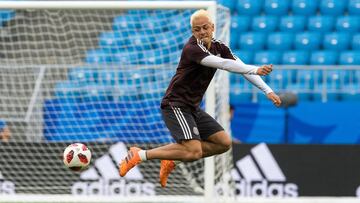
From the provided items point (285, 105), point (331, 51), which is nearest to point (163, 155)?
point (285, 105)

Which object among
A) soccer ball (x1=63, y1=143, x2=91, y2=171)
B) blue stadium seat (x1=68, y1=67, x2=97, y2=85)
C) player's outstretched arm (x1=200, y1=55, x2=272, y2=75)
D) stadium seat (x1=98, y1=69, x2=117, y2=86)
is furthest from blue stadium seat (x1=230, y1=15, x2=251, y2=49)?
player's outstretched arm (x1=200, y1=55, x2=272, y2=75)

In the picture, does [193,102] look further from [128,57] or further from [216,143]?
[128,57]

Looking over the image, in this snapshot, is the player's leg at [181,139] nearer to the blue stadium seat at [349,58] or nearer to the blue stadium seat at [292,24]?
the blue stadium seat at [349,58]

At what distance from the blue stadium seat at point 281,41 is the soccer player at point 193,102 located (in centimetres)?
734

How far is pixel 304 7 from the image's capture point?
15906mm

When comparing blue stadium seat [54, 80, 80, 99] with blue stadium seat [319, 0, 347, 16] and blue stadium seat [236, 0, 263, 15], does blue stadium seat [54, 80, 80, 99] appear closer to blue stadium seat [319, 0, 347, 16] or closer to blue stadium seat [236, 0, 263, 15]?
blue stadium seat [236, 0, 263, 15]

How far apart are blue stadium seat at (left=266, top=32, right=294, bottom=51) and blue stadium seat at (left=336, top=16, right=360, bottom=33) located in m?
0.85

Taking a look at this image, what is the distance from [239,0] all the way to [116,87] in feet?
16.0

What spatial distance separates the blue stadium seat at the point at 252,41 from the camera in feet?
51.0

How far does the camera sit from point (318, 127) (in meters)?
13.0

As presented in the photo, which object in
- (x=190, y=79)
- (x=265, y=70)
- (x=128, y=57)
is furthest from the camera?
(x=128, y=57)

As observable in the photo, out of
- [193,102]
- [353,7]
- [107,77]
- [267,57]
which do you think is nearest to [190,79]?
[193,102]

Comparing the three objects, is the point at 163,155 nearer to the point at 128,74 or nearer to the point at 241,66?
the point at 241,66

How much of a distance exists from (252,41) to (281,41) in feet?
1.66
